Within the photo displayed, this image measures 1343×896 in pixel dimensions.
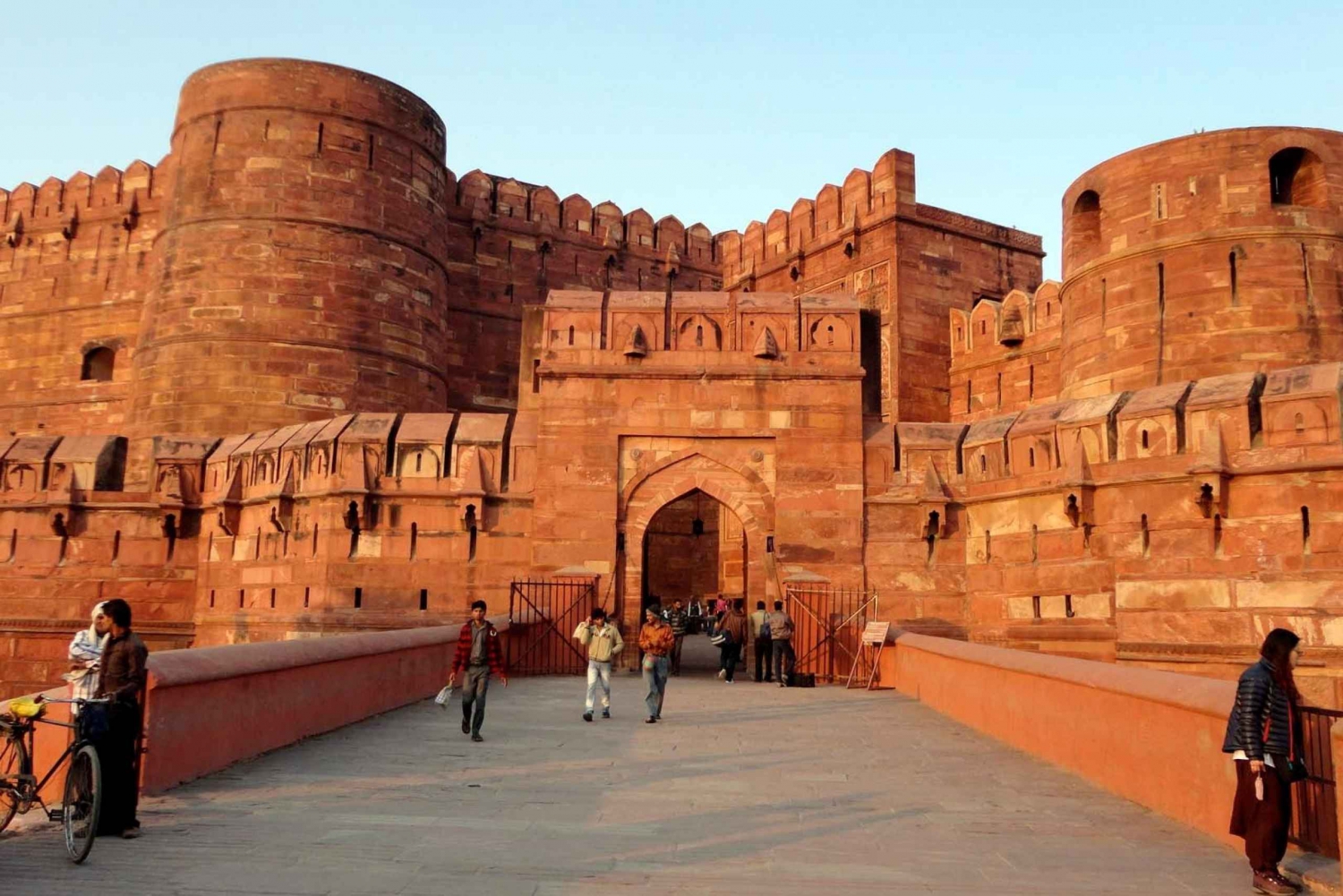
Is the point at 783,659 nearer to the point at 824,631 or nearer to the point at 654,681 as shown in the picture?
the point at 824,631

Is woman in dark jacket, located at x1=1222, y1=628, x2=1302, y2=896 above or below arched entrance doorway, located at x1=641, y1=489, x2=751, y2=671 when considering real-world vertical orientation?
below

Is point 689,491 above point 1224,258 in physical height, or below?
below

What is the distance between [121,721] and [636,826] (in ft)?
7.71

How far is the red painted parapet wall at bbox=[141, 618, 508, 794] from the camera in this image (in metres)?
5.99

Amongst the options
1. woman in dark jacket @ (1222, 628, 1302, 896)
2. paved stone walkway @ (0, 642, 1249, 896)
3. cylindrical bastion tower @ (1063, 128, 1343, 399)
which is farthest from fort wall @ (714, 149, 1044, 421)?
woman in dark jacket @ (1222, 628, 1302, 896)

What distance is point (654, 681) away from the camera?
30.8 feet

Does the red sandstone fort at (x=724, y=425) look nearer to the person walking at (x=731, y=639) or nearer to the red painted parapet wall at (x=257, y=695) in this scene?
the person walking at (x=731, y=639)

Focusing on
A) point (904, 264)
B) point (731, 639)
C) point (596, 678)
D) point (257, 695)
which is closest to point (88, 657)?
point (257, 695)

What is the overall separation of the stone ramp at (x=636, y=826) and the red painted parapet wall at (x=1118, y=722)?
0.16 metres

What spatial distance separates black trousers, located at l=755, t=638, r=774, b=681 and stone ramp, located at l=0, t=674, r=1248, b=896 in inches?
213

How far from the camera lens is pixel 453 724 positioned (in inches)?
360

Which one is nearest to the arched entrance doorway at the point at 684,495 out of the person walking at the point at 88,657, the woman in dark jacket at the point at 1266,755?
the person walking at the point at 88,657

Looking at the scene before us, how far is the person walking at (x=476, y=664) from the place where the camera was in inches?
327

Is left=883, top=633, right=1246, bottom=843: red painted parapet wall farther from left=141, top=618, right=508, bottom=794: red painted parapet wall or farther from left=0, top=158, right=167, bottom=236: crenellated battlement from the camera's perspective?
left=0, top=158, right=167, bottom=236: crenellated battlement
